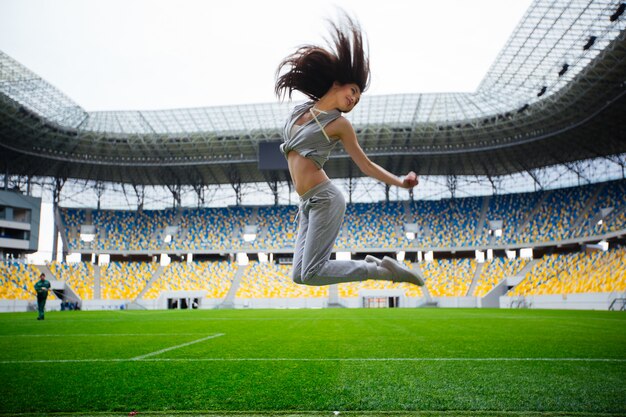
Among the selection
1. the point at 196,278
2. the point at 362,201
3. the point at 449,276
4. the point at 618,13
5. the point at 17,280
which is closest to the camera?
the point at 618,13

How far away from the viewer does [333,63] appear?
406cm

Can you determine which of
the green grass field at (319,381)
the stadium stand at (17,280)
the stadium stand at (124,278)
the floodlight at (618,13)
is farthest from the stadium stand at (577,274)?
the stadium stand at (17,280)

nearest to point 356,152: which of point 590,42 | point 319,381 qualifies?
point 319,381

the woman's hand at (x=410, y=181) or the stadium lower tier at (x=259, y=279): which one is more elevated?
the woman's hand at (x=410, y=181)

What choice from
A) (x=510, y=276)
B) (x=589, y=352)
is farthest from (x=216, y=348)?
(x=510, y=276)

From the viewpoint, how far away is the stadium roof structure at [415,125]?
98.6ft

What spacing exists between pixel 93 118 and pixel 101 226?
47.3ft

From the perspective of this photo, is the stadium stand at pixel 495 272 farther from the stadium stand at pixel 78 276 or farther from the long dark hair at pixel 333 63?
the long dark hair at pixel 333 63

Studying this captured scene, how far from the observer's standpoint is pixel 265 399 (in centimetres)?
399

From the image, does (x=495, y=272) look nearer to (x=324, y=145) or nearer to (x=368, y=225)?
(x=368, y=225)

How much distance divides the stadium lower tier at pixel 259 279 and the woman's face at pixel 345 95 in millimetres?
36804

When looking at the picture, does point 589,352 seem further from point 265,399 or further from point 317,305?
point 317,305

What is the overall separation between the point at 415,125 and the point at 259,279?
66.2 feet

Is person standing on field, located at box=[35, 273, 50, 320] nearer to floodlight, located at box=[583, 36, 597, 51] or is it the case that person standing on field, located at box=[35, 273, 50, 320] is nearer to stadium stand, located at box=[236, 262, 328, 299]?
stadium stand, located at box=[236, 262, 328, 299]
